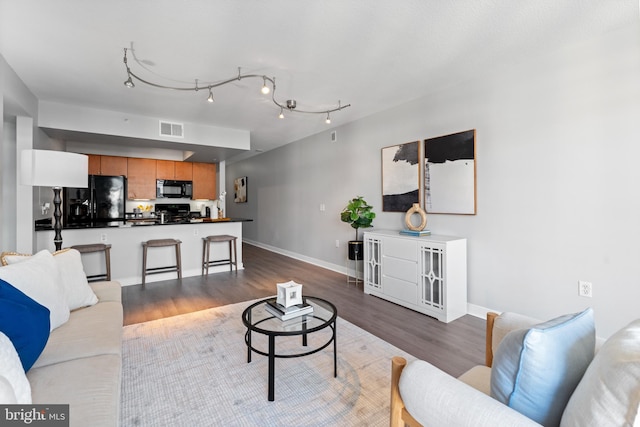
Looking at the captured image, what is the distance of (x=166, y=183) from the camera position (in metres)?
6.36

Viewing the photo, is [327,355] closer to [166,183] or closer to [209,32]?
[209,32]

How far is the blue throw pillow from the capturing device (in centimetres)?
126

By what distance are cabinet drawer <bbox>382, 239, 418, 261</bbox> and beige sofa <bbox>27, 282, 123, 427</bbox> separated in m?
2.76

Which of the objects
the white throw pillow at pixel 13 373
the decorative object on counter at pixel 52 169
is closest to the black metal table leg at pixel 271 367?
the white throw pillow at pixel 13 373

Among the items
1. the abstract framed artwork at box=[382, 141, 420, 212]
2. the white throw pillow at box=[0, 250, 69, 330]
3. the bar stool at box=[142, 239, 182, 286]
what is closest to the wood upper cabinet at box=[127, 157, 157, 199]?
the bar stool at box=[142, 239, 182, 286]

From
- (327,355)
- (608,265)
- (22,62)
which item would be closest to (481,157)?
(608,265)

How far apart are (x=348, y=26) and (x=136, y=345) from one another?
310 cm

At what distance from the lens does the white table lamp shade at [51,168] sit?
8.31 feet

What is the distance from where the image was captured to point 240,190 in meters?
8.57

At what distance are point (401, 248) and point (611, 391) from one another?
2794mm

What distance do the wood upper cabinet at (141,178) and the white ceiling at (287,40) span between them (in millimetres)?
2578

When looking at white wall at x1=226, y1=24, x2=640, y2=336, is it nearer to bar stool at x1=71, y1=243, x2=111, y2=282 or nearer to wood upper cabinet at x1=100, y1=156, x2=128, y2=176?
bar stool at x1=71, y1=243, x2=111, y2=282

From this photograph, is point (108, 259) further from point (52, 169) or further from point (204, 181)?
point (204, 181)

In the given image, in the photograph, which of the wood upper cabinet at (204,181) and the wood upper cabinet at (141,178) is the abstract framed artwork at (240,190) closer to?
the wood upper cabinet at (204,181)
